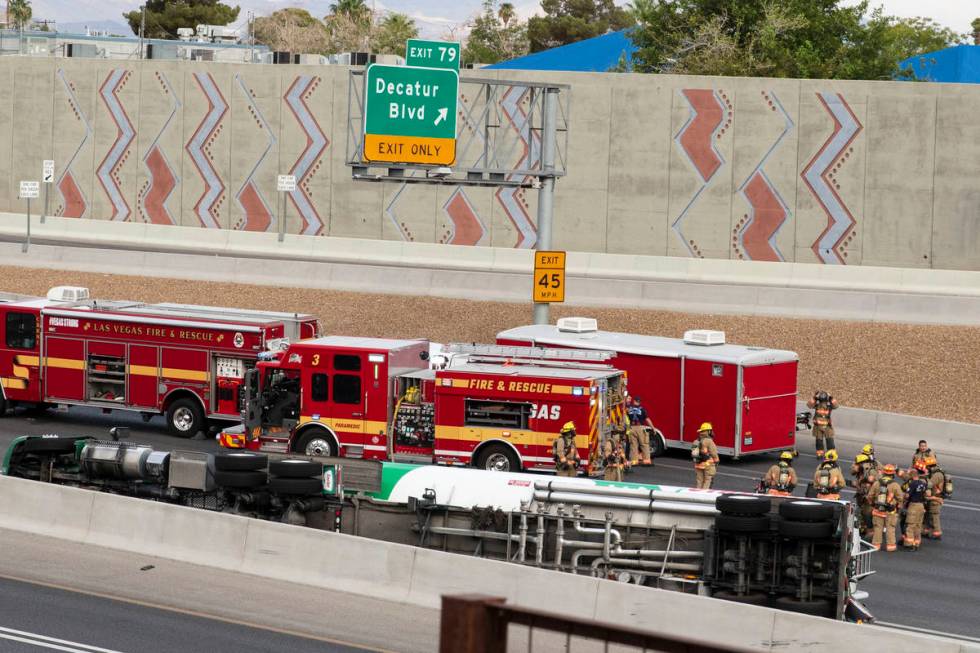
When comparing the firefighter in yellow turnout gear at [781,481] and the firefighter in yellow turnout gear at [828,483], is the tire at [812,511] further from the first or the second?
the firefighter in yellow turnout gear at [828,483]

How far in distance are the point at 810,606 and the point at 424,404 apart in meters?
12.0

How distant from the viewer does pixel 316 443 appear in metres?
27.8

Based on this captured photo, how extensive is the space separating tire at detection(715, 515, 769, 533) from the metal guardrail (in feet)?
37.8

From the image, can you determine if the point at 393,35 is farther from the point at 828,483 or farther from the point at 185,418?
the point at 828,483

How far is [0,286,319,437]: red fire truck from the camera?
97.9 feet

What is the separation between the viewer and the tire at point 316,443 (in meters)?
27.8

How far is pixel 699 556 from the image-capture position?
17688 mm

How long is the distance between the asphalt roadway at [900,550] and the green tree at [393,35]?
8604cm

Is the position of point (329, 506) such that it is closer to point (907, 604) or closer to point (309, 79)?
point (907, 604)

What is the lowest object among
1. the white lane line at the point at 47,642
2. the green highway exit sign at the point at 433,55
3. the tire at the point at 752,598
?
the white lane line at the point at 47,642

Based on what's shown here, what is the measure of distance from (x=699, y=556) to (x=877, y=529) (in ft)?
21.6

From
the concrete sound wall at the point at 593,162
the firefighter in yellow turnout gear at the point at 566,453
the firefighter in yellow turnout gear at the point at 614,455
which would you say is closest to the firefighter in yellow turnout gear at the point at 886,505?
the firefighter in yellow turnout gear at the point at 614,455

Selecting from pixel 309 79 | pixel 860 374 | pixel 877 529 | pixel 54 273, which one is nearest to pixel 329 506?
pixel 877 529

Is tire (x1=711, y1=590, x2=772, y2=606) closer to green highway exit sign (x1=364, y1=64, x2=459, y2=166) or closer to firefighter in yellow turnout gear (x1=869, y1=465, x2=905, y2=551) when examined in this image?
firefighter in yellow turnout gear (x1=869, y1=465, x2=905, y2=551)
